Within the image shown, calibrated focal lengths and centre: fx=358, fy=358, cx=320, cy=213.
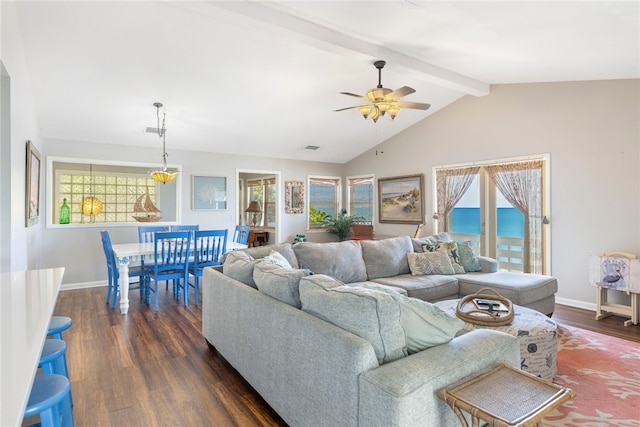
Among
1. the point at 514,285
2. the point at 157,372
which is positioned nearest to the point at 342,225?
the point at 514,285

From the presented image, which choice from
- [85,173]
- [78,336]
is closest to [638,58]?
[78,336]

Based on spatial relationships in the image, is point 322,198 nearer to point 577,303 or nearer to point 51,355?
point 577,303

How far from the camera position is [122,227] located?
241 inches

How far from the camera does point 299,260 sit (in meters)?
3.79

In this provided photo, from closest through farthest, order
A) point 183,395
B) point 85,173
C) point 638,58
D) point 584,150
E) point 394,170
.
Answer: point 183,395 < point 638,58 < point 584,150 < point 85,173 < point 394,170

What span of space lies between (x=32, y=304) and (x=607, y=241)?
560 cm

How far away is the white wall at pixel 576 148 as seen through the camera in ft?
13.9

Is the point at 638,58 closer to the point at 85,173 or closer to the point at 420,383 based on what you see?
the point at 420,383

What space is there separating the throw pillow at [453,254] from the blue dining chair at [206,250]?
2.87 metres

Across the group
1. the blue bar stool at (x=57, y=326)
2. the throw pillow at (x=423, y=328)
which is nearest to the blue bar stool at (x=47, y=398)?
the blue bar stool at (x=57, y=326)

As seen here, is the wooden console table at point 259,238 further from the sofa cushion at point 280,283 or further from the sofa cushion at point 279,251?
the sofa cushion at point 280,283

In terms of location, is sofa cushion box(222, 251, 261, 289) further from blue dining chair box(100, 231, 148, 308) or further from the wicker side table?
blue dining chair box(100, 231, 148, 308)

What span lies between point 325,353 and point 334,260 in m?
2.21

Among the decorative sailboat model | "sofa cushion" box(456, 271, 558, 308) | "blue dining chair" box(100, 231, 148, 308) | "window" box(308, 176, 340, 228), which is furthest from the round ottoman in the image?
"window" box(308, 176, 340, 228)
